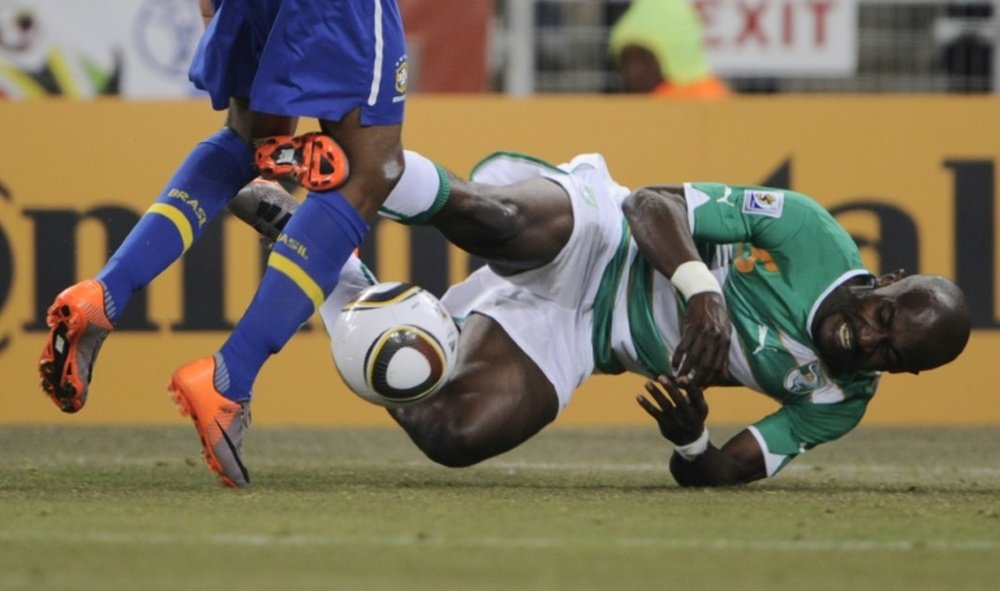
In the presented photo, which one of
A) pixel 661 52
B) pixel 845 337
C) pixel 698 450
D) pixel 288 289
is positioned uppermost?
pixel 661 52

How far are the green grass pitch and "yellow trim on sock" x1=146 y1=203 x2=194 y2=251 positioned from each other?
2.02 ft

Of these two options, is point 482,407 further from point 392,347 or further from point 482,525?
point 482,525

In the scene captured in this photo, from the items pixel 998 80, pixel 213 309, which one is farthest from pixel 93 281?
pixel 998 80

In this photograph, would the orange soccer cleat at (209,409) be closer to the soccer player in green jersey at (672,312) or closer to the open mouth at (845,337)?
the soccer player in green jersey at (672,312)

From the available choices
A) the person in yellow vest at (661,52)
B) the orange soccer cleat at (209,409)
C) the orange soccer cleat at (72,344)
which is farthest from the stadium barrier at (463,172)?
the orange soccer cleat at (209,409)

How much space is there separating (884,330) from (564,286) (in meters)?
0.94

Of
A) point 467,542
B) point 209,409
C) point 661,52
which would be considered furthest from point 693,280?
point 661,52

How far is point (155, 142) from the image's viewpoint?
748 cm

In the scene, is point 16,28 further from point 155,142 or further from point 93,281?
point 93,281

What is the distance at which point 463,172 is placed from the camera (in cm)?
754

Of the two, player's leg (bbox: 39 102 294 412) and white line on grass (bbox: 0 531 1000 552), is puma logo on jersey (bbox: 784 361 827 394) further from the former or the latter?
player's leg (bbox: 39 102 294 412)

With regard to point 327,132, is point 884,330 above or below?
below

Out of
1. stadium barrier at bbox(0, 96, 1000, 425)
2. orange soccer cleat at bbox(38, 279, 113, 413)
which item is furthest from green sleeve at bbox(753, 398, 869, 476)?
stadium barrier at bbox(0, 96, 1000, 425)

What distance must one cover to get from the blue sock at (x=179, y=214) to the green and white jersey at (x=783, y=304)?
1.20m
